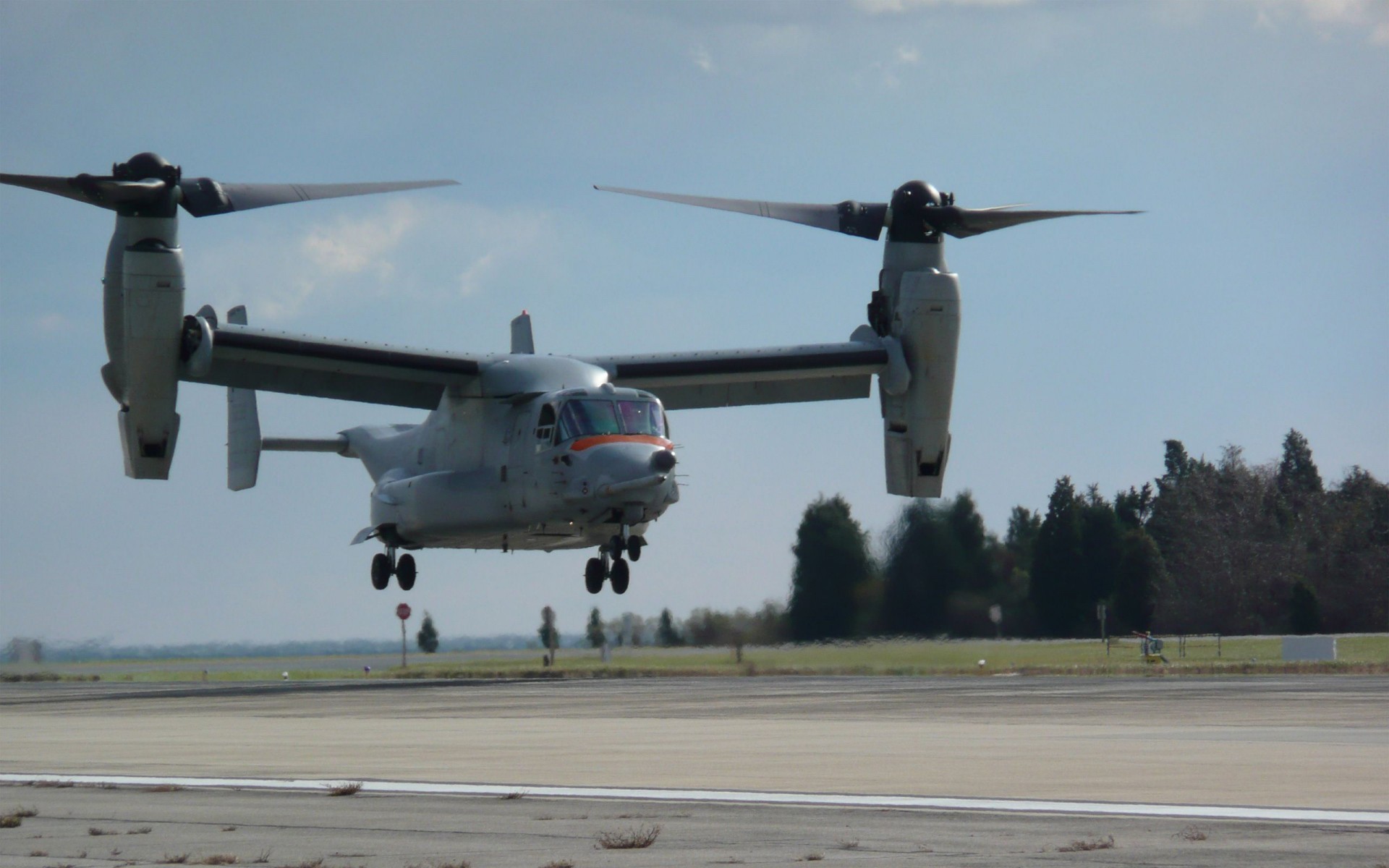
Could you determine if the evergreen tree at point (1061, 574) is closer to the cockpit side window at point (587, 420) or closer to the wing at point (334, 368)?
the cockpit side window at point (587, 420)

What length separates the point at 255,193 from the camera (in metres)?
27.2

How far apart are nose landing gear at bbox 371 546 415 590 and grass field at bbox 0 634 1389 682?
4195 millimetres

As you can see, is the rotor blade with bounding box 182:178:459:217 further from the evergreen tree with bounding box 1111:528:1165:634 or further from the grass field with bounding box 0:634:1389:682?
the evergreen tree with bounding box 1111:528:1165:634

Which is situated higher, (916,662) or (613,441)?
(613,441)

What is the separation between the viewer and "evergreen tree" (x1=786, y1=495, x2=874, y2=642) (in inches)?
1265

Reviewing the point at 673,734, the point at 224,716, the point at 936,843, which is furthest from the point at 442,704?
the point at 936,843

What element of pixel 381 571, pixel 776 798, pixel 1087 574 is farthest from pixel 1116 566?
pixel 776 798

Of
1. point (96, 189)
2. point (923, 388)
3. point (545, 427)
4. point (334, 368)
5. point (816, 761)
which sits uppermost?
point (96, 189)

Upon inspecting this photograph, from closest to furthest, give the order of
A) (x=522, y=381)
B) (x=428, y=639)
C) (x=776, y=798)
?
(x=776, y=798)
(x=522, y=381)
(x=428, y=639)

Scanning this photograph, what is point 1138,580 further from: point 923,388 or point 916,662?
point 923,388

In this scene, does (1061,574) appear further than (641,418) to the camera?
Yes

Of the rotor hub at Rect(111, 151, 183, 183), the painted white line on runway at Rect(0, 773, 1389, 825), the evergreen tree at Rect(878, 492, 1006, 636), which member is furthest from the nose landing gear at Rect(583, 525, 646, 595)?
the painted white line on runway at Rect(0, 773, 1389, 825)

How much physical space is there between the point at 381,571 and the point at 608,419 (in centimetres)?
1043

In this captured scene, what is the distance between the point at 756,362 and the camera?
107 feet
